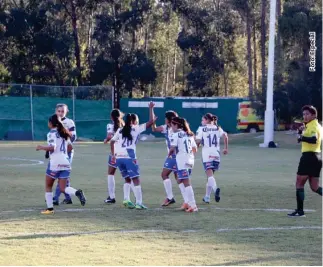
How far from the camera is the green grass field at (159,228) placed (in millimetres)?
10086

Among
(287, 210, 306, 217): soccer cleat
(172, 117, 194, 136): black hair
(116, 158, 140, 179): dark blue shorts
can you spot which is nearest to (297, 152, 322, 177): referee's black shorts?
(287, 210, 306, 217): soccer cleat

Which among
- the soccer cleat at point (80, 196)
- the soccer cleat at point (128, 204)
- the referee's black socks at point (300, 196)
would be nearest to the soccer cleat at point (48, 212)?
the soccer cleat at point (80, 196)

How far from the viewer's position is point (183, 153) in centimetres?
1450

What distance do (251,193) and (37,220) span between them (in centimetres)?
625

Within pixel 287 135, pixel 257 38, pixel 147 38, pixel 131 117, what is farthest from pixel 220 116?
pixel 131 117

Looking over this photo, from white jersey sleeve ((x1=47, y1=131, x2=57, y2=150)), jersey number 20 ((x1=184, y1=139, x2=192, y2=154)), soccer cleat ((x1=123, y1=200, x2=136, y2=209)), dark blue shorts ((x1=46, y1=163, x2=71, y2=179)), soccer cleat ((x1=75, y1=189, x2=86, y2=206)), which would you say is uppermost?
white jersey sleeve ((x1=47, y1=131, x2=57, y2=150))

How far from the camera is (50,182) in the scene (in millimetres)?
14102

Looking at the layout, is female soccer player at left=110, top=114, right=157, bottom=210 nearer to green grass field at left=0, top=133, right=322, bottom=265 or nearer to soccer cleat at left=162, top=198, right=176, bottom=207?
green grass field at left=0, top=133, right=322, bottom=265

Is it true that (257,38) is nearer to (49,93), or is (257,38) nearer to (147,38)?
(147,38)

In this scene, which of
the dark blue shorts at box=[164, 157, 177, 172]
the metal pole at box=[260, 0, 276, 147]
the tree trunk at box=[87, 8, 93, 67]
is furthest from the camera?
the tree trunk at box=[87, 8, 93, 67]

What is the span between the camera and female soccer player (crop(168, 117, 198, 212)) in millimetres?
14453

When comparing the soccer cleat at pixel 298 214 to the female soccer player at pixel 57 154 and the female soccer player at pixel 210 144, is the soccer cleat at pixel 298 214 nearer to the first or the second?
the female soccer player at pixel 210 144

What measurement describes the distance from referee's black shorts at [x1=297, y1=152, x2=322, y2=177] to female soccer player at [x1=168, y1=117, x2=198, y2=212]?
2007 millimetres

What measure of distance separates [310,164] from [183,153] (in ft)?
7.44
